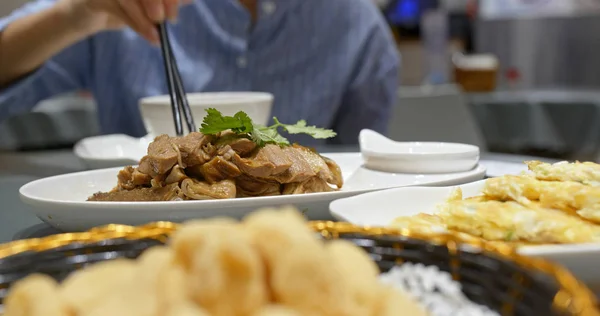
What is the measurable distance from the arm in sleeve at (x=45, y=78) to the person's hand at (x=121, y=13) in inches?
18.0

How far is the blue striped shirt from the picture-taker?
246 centimetres

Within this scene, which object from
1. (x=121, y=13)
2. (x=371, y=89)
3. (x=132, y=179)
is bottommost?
(x=371, y=89)

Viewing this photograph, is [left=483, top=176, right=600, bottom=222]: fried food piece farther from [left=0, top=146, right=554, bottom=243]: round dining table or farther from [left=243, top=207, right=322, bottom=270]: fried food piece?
[left=0, top=146, right=554, bottom=243]: round dining table

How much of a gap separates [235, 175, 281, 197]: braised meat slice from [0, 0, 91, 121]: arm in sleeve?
168cm

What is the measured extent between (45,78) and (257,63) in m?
0.89

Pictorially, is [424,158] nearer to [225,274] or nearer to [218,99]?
[218,99]

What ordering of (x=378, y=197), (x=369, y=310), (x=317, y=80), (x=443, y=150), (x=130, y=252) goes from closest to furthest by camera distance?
1. (x=369, y=310)
2. (x=130, y=252)
3. (x=378, y=197)
4. (x=443, y=150)
5. (x=317, y=80)

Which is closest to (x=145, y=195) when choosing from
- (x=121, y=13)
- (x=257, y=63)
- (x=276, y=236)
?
(x=276, y=236)

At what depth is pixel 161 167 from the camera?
3.11 feet

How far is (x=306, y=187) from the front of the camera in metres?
0.99

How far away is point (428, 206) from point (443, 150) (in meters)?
0.39

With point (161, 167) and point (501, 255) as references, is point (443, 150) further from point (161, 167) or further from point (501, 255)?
point (501, 255)

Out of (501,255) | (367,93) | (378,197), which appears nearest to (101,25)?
(367,93)

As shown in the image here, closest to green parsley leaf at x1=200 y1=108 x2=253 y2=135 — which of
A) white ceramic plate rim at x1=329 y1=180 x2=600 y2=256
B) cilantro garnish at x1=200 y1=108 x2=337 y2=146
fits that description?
cilantro garnish at x1=200 y1=108 x2=337 y2=146
